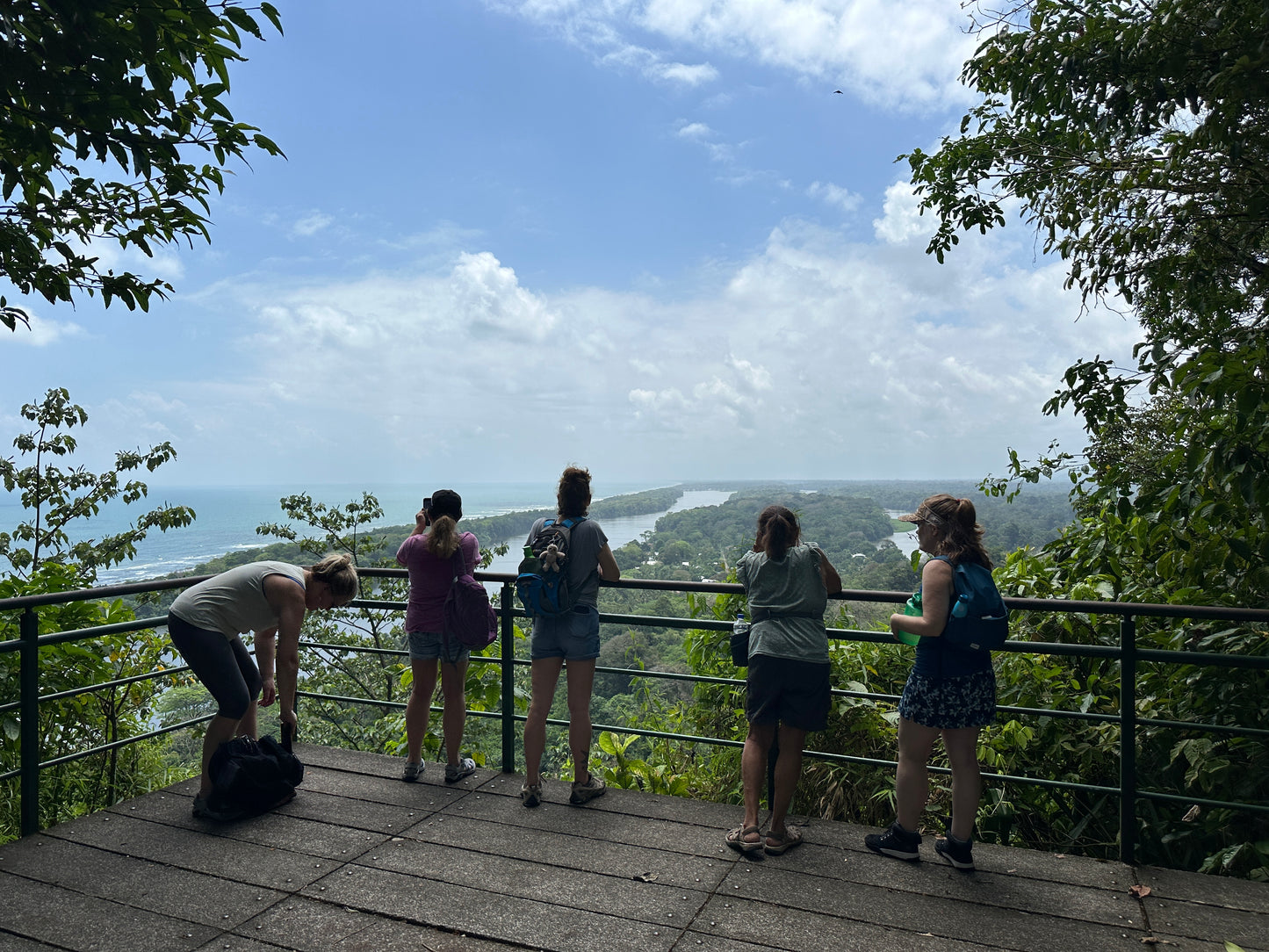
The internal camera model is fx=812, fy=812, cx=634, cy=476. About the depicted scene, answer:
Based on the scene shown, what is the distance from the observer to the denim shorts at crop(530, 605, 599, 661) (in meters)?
4.03

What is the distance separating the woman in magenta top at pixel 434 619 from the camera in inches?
171

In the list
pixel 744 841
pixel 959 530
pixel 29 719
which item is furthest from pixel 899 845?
pixel 29 719

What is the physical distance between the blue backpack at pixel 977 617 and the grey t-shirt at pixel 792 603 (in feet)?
1.75

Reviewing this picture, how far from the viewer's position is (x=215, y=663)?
382cm

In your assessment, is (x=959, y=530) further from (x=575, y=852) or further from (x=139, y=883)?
(x=139, y=883)

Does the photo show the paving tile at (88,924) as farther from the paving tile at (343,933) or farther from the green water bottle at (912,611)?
the green water bottle at (912,611)

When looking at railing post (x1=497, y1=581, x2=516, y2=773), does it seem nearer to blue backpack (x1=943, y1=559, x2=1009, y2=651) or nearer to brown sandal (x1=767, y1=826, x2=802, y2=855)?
brown sandal (x1=767, y1=826, x2=802, y2=855)

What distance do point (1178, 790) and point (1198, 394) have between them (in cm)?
219

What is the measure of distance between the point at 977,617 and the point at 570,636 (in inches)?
73.8

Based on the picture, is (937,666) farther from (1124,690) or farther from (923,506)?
(1124,690)

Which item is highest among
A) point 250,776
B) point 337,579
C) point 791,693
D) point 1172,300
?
point 1172,300

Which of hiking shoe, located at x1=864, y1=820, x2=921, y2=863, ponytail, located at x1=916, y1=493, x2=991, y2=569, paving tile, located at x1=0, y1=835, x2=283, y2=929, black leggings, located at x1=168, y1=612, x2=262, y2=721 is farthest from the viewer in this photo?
black leggings, located at x1=168, y1=612, x2=262, y2=721

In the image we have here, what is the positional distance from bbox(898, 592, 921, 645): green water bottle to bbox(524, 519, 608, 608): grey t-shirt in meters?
1.48

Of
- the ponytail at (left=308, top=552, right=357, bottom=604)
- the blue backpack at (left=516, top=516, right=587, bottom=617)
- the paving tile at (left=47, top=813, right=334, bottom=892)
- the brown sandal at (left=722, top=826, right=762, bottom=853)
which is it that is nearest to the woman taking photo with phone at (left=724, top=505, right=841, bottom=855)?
the brown sandal at (left=722, top=826, right=762, bottom=853)
